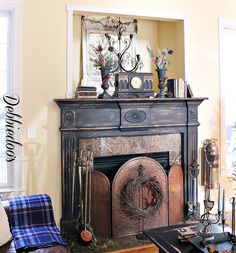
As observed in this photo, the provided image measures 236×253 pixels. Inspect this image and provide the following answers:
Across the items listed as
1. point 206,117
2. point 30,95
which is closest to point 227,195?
point 206,117

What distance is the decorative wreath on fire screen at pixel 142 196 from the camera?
378 cm

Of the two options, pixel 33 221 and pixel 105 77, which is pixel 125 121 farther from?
pixel 33 221

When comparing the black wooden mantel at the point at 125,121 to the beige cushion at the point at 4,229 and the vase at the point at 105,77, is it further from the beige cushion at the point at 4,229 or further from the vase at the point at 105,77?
the beige cushion at the point at 4,229

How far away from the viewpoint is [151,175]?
12.9ft

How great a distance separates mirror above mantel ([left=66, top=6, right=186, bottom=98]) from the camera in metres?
3.75

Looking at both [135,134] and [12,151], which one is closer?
[12,151]

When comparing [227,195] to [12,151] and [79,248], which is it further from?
[12,151]

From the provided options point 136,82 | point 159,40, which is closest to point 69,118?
point 136,82

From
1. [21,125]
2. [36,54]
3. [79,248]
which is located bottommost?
[79,248]

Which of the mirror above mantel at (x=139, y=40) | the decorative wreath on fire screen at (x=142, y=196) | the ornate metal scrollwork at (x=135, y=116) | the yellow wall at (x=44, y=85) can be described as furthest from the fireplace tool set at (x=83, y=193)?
the mirror above mantel at (x=139, y=40)

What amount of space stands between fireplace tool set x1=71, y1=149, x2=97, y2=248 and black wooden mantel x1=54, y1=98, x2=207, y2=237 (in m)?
0.09

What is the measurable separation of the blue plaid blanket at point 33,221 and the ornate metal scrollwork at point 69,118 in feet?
3.15

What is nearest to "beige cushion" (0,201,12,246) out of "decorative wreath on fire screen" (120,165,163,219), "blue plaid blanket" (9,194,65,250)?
"blue plaid blanket" (9,194,65,250)

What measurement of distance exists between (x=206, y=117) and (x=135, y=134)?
3.56 feet
